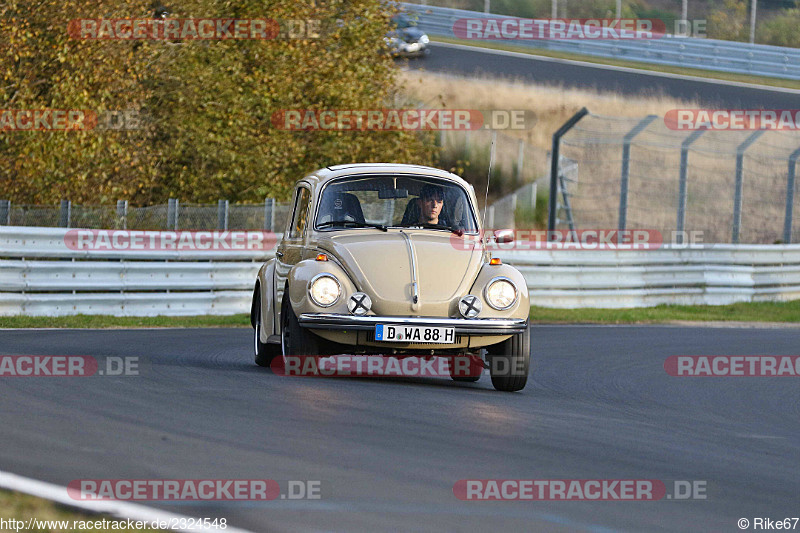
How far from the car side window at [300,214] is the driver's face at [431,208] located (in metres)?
0.95

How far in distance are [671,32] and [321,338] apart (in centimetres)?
3752

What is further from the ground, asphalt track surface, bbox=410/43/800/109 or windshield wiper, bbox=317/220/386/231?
asphalt track surface, bbox=410/43/800/109

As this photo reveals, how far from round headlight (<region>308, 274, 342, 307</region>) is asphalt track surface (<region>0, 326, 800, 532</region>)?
561 mm

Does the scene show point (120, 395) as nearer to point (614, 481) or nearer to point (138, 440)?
point (138, 440)

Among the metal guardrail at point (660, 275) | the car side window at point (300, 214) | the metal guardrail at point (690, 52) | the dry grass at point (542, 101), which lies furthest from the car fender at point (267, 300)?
the metal guardrail at point (690, 52)

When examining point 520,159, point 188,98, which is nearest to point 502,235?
point 188,98

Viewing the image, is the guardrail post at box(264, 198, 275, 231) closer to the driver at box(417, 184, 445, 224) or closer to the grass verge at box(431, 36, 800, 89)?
the driver at box(417, 184, 445, 224)

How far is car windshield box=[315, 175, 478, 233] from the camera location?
9.97 meters

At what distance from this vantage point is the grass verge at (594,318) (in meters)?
14.6

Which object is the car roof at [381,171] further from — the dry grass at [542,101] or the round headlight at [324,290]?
the dry grass at [542,101]

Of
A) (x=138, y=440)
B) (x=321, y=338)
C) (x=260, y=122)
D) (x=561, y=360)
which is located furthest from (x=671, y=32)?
(x=138, y=440)

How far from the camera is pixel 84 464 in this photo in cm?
553

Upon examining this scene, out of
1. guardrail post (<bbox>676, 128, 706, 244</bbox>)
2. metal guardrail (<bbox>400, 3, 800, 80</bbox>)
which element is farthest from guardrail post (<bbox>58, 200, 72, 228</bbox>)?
metal guardrail (<bbox>400, 3, 800, 80</bbox>)

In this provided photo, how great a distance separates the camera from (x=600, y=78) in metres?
38.0
